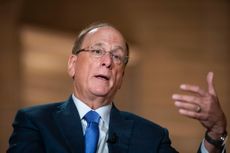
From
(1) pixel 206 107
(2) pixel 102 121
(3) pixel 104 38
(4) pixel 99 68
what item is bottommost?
(2) pixel 102 121

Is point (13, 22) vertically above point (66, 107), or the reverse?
point (13, 22)

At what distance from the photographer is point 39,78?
645cm

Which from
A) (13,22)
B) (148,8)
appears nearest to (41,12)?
(13,22)

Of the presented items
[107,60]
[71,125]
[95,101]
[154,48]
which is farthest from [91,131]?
[154,48]

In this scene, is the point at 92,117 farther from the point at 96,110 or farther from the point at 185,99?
the point at 185,99

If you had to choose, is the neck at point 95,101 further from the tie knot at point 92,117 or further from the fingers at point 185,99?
the fingers at point 185,99

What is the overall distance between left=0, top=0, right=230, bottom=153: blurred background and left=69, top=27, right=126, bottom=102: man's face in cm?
365

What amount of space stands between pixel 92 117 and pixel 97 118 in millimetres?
25

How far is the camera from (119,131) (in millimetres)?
2580

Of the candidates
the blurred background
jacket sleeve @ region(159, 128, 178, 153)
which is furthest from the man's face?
the blurred background

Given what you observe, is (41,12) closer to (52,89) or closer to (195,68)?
(52,89)

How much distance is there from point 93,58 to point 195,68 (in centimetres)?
395

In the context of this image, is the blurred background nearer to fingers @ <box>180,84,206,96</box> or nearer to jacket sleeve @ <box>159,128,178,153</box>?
jacket sleeve @ <box>159,128,178,153</box>

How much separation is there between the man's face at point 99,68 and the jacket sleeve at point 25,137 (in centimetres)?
36
